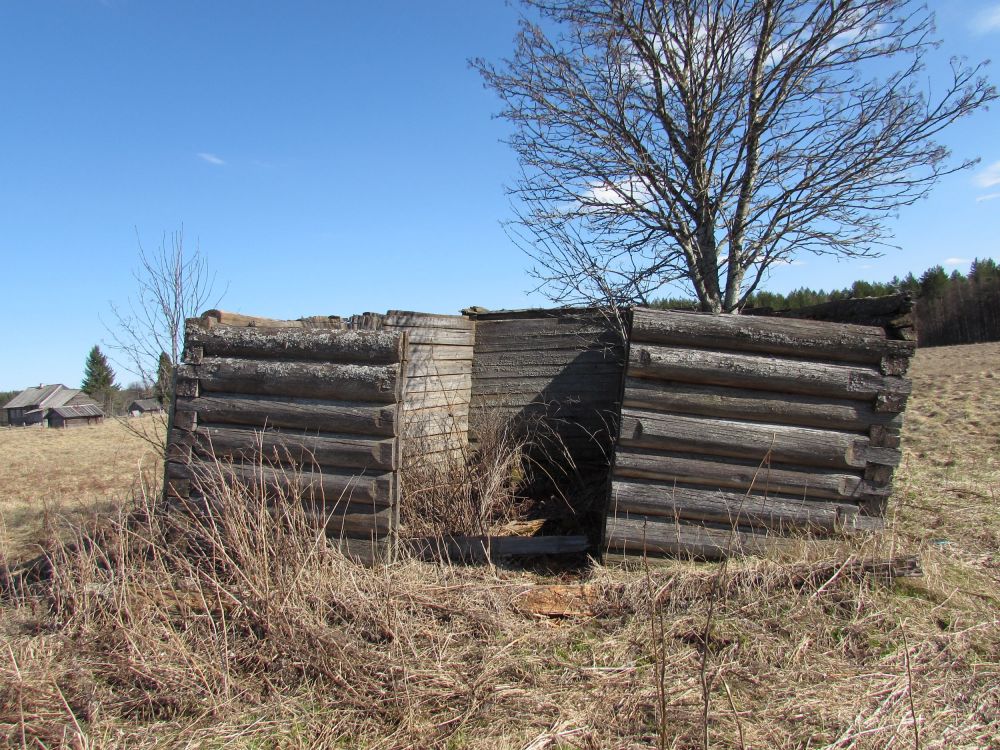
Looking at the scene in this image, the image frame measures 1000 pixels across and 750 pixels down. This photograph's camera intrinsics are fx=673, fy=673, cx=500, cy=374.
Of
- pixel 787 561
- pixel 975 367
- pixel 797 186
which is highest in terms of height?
pixel 797 186

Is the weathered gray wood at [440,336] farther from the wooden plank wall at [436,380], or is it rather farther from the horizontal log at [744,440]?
the horizontal log at [744,440]

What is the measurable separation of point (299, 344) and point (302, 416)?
1.71ft

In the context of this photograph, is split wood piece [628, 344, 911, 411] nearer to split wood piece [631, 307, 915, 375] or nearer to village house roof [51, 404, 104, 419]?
split wood piece [631, 307, 915, 375]

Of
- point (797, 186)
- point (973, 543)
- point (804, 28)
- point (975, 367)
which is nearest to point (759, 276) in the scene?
point (797, 186)

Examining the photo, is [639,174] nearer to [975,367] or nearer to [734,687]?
[734,687]

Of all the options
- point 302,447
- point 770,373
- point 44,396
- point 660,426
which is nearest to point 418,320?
point 302,447

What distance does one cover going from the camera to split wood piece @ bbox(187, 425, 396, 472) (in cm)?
457

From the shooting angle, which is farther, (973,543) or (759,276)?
(759,276)

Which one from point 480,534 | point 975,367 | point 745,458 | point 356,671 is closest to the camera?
point 356,671

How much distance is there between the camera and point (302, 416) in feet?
15.5

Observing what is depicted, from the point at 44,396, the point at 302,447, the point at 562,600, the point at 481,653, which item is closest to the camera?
the point at 481,653

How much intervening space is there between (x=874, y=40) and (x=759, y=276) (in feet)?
7.75

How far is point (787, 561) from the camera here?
4.36 metres

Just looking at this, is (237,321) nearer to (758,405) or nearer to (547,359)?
(547,359)
